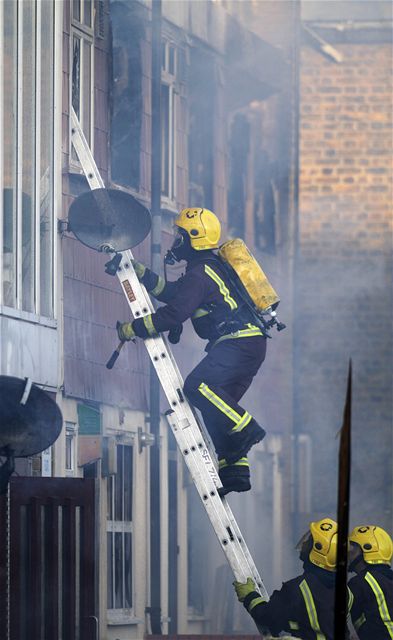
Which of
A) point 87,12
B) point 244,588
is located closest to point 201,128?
point 87,12

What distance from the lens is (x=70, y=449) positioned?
1254 centimetres

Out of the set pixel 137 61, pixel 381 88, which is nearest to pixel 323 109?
pixel 381 88

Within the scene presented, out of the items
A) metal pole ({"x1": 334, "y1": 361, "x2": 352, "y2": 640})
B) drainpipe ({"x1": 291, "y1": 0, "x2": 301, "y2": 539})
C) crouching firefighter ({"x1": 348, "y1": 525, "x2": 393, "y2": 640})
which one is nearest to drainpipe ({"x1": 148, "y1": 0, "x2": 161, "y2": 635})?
crouching firefighter ({"x1": 348, "y1": 525, "x2": 393, "y2": 640})

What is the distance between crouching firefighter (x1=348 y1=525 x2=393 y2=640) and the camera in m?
9.84

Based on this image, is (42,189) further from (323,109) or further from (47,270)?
(323,109)

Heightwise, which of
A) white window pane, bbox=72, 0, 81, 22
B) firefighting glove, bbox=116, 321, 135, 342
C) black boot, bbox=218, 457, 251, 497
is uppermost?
white window pane, bbox=72, 0, 81, 22

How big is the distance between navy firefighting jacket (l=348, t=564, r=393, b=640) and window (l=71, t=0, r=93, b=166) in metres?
4.36

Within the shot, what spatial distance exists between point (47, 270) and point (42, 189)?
1.73 ft

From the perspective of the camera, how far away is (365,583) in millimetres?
9922

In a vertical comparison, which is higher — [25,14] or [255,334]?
[25,14]

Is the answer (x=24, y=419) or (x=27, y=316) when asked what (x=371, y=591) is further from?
(x=27, y=316)

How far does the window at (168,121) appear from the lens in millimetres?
15180

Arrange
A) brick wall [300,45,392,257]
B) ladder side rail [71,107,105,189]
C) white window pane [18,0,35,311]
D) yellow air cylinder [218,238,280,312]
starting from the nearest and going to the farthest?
yellow air cylinder [218,238,280,312]
ladder side rail [71,107,105,189]
white window pane [18,0,35,311]
brick wall [300,45,392,257]

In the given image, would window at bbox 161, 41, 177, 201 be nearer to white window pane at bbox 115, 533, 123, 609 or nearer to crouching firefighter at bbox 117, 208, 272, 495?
white window pane at bbox 115, 533, 123, 609
